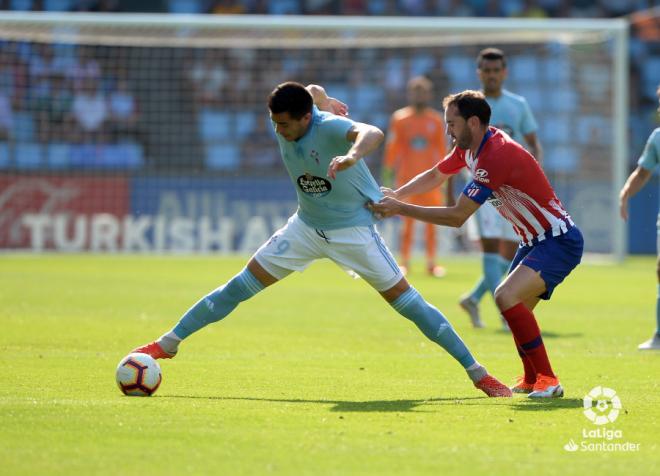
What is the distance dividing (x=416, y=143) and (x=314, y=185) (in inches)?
489

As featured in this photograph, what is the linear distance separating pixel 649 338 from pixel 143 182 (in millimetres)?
13841

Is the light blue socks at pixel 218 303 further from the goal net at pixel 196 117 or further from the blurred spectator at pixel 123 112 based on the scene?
the blurred spectator at pixel 123 112

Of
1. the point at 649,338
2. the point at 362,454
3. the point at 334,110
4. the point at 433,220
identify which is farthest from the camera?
the point at 649,338

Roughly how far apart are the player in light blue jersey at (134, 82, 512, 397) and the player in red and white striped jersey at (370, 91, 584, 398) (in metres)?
0.24

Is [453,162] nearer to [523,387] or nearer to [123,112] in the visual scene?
[523,387]

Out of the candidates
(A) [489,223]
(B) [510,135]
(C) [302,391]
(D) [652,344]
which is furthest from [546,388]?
(B) [510,135]

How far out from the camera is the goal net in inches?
898

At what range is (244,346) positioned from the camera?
10742mm

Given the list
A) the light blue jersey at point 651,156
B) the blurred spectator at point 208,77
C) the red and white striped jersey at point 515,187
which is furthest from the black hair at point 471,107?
the blurred spectator at point 208,77

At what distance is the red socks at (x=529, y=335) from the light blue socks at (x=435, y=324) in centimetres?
36

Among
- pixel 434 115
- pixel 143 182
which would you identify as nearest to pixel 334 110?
pixel 434 115

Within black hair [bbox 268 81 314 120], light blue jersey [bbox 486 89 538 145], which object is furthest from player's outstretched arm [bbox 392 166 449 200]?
light blue jersey [bbox 486 89 538 145]

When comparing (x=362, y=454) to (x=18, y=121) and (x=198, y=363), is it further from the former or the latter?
(x=18, y=121)

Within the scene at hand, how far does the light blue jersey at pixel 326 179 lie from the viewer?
7.74 m
